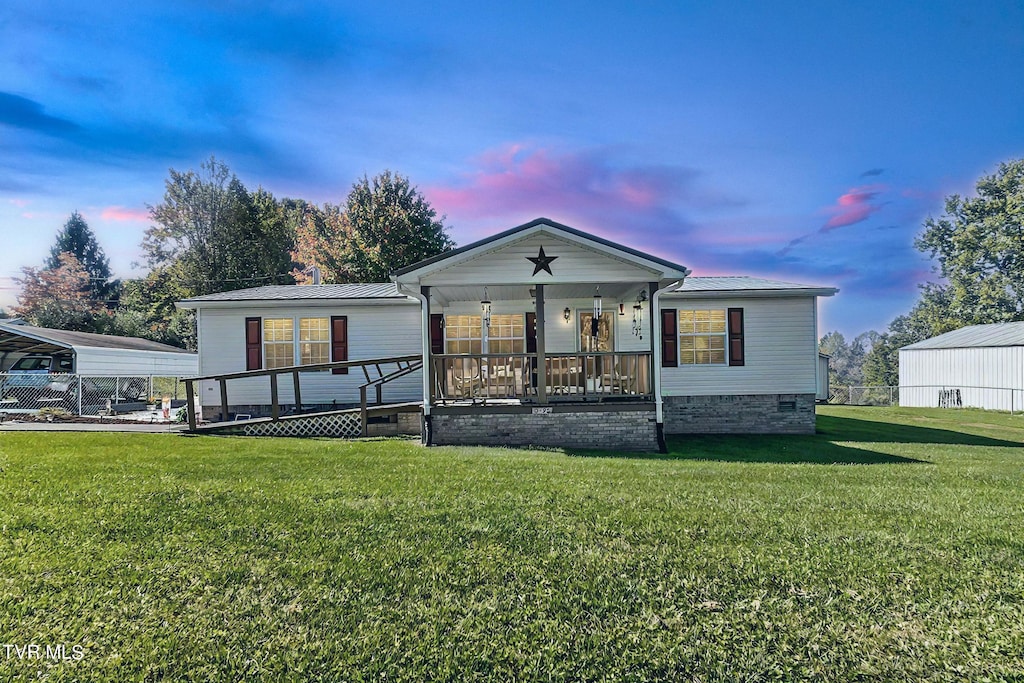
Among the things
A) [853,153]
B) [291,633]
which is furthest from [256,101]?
[853,153]

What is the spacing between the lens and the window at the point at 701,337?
12945 mm

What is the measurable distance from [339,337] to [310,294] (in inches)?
64.1

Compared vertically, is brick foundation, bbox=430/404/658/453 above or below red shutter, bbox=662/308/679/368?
below

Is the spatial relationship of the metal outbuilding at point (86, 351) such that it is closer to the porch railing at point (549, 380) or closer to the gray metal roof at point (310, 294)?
the gray metal roof at point (310, 294)

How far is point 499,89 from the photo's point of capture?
13.6 meters

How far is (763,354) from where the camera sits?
12.9 meters

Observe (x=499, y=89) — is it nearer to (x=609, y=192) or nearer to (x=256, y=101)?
(x=256, y=101)

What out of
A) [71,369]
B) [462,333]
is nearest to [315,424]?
[462,333]

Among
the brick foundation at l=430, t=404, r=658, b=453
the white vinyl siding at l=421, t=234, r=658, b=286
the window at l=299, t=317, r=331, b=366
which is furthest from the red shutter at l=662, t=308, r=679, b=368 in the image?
the window at l=299, t=317, r=331, b=366

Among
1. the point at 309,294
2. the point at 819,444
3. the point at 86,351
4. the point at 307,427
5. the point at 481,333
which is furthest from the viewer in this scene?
the point at 86,351

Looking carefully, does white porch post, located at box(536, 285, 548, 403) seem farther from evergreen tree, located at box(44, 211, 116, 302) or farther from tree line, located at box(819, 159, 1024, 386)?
evergreen tree, located at box(44, 211, 116, 302)

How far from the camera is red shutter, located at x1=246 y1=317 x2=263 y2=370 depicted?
43.6ft

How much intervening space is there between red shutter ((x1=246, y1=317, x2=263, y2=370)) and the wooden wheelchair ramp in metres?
2.39

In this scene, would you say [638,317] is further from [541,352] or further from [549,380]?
[541,352]
